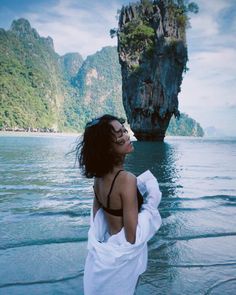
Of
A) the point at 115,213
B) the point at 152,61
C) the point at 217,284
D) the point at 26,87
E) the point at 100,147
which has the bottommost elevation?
the point at 217,284

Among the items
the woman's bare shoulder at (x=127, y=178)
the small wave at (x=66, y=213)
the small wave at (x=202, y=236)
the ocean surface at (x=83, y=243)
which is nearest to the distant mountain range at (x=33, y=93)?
the ocean surface at (x=83, y=243)

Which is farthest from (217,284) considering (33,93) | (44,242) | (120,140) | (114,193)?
(33,93)

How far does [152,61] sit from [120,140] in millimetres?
44320

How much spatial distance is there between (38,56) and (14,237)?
7207 inches

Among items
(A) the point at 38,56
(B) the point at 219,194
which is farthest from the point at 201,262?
(A) the point at 38,56

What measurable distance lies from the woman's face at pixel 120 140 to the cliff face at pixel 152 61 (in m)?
41.1

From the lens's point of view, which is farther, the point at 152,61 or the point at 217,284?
the point at 152,61

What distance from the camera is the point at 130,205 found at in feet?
7.26

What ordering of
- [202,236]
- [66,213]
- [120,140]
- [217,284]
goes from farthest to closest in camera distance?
[66,213]
[202,236]
[217,284]
[120,140]

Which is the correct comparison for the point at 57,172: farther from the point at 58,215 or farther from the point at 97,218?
the point at 97,218

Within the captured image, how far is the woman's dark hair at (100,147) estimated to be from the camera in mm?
2293

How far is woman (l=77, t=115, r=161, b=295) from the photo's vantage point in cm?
222

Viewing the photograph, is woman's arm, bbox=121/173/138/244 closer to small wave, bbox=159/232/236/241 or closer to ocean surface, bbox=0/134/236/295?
ocean surface, bbox=0/134/236/295

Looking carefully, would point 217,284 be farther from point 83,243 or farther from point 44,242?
point 44,242
